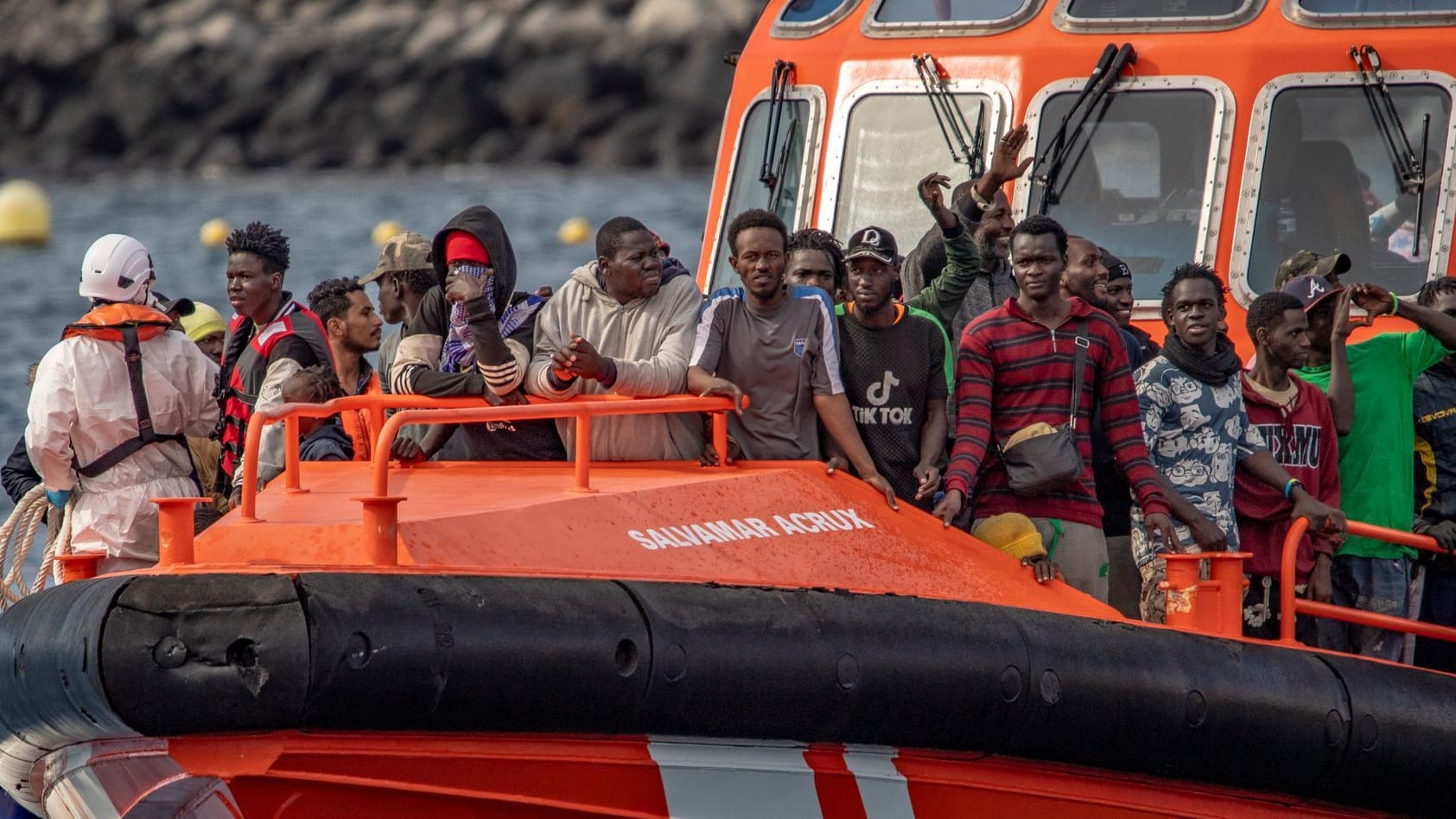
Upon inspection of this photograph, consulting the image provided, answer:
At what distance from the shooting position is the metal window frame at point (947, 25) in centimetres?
869

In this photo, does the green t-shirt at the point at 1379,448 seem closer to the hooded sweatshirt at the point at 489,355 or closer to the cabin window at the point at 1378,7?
the cabin window at the point at 1378,7

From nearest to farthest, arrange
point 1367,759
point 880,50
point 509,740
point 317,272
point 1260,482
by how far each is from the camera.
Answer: point 509,740 → point 1367,759 → point 1260,482 → point 880,50 → point 317,272

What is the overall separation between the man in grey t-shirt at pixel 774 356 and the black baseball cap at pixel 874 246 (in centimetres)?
22

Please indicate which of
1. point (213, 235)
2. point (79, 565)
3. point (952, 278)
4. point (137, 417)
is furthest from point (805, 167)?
point (213, 235)

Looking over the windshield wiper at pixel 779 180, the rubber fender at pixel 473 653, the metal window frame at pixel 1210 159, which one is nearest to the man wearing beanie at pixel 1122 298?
the metal window frame at pixel 1210 159

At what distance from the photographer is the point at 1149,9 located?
8.52 meters

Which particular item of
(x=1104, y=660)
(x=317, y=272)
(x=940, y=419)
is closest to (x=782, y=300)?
(x=940, y=419)

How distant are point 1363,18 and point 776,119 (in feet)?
7.47

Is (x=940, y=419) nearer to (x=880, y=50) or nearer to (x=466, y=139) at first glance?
(x=880, y=50)

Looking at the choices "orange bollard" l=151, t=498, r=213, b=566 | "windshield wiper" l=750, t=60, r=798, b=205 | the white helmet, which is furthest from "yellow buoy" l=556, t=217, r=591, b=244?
"orange bollard" l=151, t=498, r=213, b=566

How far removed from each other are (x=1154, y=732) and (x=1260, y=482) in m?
1.40

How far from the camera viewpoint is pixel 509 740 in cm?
521

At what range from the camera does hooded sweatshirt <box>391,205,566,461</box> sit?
235 inches

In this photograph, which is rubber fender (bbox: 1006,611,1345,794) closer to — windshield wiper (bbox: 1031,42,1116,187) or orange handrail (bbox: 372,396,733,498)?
orange handrail (bbox: 372,396,733,498)
